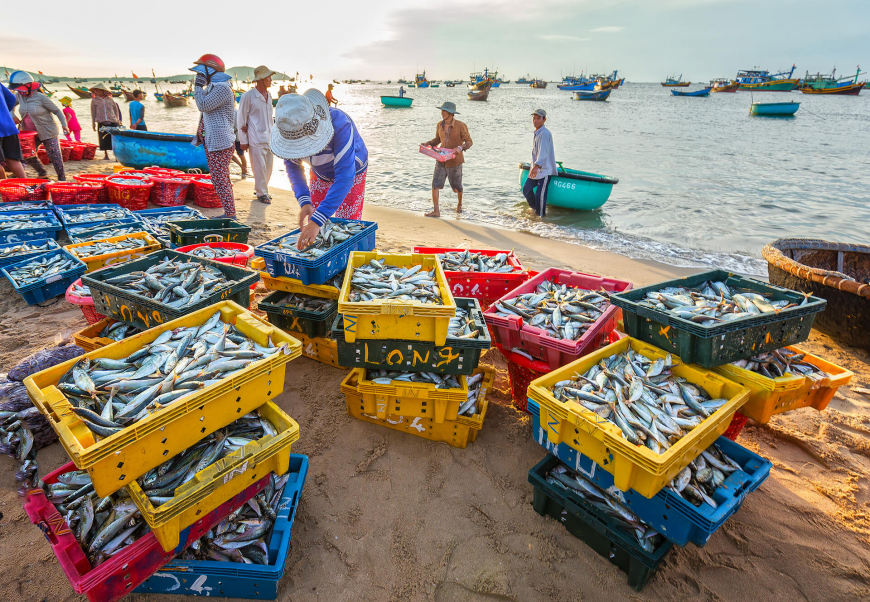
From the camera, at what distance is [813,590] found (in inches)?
94.5

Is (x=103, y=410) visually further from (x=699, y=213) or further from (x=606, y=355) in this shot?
(x=699, y=213)

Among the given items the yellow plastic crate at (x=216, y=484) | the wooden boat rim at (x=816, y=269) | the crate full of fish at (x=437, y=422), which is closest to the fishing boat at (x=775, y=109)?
the wooden boat rim at (x=816, y=269)

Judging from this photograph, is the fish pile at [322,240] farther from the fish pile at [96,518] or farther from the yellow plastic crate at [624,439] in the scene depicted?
the yellow plastic crate at [624,439]

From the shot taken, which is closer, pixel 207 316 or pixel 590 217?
pixel 207 316

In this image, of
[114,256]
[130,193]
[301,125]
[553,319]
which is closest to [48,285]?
[114,256]

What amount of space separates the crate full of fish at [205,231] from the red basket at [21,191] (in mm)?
4183

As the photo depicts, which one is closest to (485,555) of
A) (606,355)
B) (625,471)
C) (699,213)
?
(625,471)

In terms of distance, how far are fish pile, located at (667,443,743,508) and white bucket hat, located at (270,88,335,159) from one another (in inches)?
153

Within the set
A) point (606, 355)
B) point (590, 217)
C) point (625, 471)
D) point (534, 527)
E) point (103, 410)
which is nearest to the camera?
point (103, 410)

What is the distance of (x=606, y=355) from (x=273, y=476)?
2.49 meters

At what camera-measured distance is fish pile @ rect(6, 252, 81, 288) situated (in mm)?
4832

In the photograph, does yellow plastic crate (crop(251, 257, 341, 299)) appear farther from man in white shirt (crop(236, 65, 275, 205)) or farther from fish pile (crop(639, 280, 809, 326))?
man in white shirt (crop(236, 65, 275, 205))

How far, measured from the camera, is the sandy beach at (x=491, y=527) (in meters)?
2.38

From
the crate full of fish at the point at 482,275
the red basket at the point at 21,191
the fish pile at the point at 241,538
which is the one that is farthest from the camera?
the red basket at the point at 21,191
